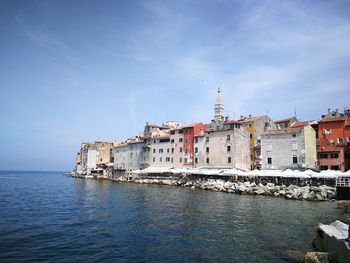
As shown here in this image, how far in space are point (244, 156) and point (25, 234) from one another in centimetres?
4691

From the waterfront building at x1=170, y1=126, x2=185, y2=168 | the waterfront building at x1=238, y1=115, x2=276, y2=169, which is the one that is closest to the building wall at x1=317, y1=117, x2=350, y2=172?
the waterfront building at x1=238, y1=115, x2=276, y2=169

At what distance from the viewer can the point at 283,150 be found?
5128 centimetres

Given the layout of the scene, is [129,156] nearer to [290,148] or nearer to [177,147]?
[177,147]

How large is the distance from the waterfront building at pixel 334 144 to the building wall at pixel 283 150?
4.67 m

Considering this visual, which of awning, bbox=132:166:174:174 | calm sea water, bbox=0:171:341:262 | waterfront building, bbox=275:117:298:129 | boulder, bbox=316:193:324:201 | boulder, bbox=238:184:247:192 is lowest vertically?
calm sea water, bbox=0:171:341:262

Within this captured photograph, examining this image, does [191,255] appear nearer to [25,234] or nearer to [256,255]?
[256,255]

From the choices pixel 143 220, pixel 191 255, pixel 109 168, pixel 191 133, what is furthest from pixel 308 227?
pixel 109 168

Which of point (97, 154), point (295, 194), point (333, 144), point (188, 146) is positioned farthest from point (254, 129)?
point (97, 154)

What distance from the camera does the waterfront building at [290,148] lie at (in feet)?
161

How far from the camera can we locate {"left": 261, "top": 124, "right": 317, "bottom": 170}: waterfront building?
4900 cm

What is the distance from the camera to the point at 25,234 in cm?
1906

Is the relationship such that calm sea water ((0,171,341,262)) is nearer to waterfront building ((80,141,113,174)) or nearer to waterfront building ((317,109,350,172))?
waterfront building ((317,109,350,172))

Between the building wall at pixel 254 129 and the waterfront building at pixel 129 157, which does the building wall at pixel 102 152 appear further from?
the building wall at pixel 254 129

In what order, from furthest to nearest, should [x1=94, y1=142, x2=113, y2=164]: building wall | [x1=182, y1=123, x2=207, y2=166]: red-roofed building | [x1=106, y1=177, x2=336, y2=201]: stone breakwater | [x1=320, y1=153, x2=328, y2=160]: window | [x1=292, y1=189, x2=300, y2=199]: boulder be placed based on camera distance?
[x1=94, y1=142, x2=113, y2=164]: building wall → [x1=182, y1=123, x2=207, y2=166]: red-roofed building → [x1=320, y1=153, x2=328, y2=160]: window → [x1=292, y1=189, x2=300, y2=199]: boulder → [x1=106, y1=177, x2=336, y2=201]: stone breakwater
